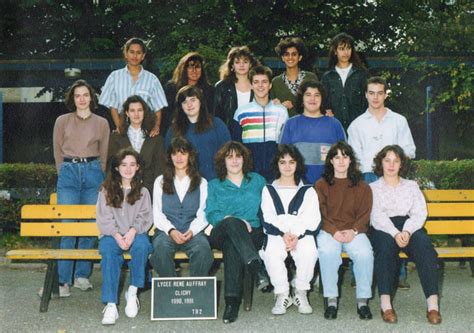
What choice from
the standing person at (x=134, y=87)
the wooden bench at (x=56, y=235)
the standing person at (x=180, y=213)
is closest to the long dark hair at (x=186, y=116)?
the standing person at (x=180, y=213)

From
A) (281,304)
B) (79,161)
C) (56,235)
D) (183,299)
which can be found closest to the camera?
(183,299)

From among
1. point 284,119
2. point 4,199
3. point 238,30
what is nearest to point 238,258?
point 284,119

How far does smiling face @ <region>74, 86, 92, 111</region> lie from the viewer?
7.79 m

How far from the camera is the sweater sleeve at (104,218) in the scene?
23.0 feet

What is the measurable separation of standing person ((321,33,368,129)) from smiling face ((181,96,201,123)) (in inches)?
53.7

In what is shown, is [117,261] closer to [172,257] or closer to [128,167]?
[172,257]

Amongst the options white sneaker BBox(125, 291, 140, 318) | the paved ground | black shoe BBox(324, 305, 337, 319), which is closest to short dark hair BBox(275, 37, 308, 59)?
the paved ground

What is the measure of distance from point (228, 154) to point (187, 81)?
62.7 inches

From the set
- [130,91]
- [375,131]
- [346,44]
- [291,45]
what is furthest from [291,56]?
[130,91]

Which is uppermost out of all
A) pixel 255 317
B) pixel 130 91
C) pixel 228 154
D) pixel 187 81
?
pixel 187 81

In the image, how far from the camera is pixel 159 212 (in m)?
7.25

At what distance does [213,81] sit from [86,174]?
6.37 meters

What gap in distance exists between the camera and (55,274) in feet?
24.2

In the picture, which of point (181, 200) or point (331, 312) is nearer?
point (331, 312)
